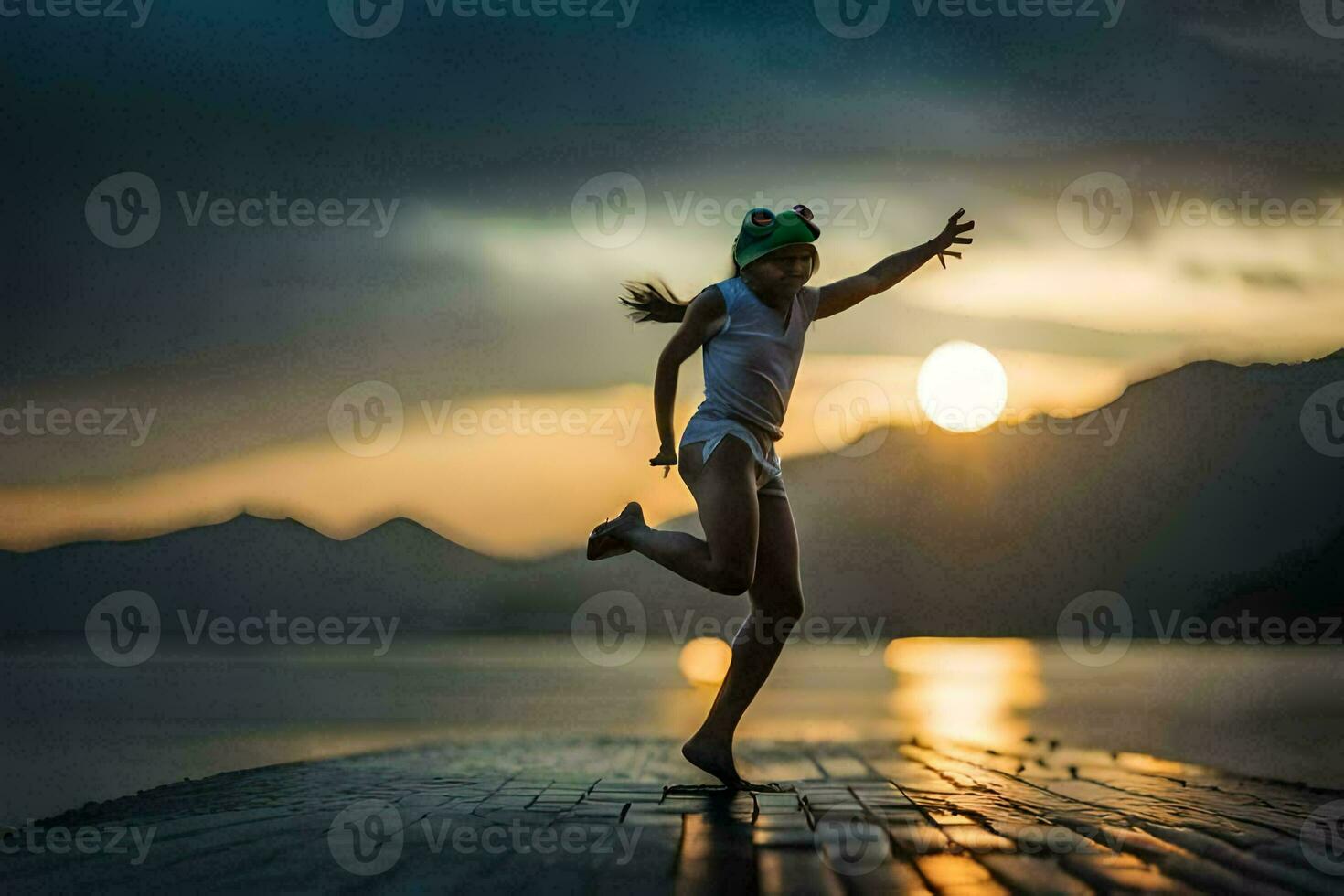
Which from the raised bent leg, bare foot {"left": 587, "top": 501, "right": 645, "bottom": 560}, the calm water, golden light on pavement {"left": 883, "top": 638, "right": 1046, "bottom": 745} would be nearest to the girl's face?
the raised bent leg

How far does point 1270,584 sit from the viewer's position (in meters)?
195

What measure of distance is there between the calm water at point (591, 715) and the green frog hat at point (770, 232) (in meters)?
4.32

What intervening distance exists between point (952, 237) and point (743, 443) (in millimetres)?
1653

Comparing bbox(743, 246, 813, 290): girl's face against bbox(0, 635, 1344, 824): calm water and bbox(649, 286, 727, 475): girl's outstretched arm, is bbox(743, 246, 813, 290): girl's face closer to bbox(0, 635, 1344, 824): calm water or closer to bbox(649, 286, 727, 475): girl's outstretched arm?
bbox(649, 286, 727, 475): girl's outstretched arm

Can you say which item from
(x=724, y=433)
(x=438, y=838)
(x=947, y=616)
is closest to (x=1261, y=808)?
(x=724, y=433)

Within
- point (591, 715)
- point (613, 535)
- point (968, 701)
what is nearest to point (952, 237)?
point (613, 535)

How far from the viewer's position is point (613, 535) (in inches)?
240

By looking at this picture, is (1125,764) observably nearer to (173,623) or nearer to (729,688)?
(729,688)

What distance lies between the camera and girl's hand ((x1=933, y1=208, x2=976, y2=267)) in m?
6.41

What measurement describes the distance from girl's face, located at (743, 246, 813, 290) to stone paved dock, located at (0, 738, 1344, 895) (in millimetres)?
2161

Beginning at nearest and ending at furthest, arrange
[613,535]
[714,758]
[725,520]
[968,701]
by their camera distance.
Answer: [725,520] < [714,758] < [613,535] < [968,701]

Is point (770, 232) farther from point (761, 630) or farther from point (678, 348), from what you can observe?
point (761, 630)

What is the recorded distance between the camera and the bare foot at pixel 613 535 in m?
6.11

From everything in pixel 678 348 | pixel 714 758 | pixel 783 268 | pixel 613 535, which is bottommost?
pixel 714 758
